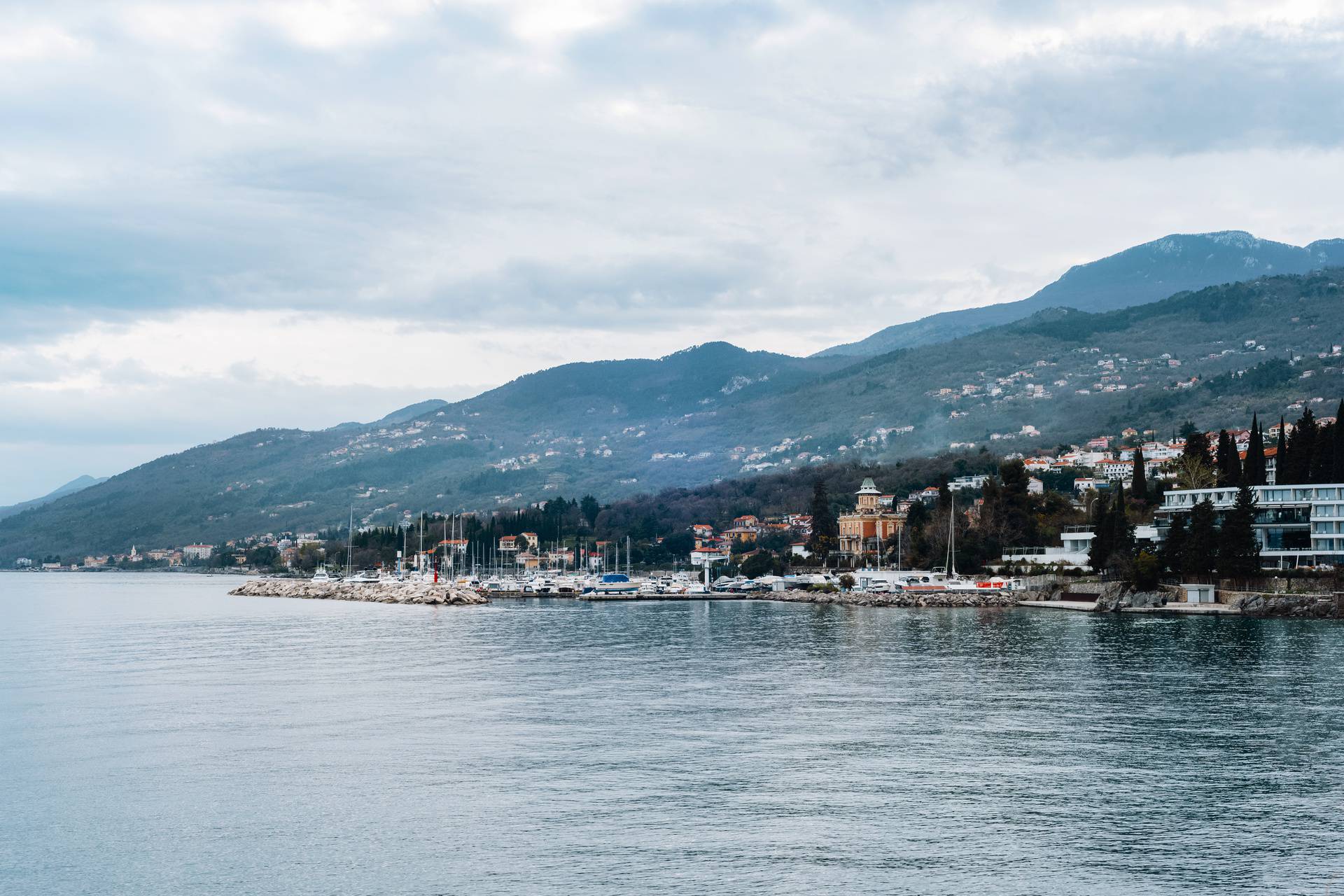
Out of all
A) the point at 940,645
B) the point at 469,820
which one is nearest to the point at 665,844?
the point at 469,820

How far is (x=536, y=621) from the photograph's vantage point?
210 ft

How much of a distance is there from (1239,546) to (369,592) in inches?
2462

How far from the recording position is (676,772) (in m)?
22.5

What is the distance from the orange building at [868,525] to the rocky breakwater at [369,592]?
41038 millimetres

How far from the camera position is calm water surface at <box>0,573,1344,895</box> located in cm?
1719

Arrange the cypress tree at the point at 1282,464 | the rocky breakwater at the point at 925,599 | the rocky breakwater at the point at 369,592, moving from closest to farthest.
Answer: the cypress tree at the point at 1282,464 < the rocky breakwater at the point at 925,599 < the rocky breakwater at the point at 369,592

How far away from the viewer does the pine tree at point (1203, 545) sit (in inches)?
2667

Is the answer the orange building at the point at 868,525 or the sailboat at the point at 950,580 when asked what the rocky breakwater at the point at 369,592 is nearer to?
the sailboat at the point at 950,580

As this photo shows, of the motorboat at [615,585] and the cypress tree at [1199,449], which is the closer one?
the cypress tree at [1199,449]

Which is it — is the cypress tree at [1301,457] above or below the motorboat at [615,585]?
above

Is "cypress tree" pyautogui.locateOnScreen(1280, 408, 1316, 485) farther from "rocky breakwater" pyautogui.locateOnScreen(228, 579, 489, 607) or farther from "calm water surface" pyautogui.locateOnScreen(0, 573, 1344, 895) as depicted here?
"rocky breakwater" pyautogui.locateOnScreen(228, 579, 489, 607)

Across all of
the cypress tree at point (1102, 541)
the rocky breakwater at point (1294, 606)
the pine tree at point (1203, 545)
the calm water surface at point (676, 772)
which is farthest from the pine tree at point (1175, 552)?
the calm water surface at point (676, 772)

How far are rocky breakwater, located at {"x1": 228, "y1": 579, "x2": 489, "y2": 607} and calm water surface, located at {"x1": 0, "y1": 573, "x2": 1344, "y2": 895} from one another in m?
41.6

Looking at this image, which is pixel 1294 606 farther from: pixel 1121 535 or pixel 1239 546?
pixel 1121 535
